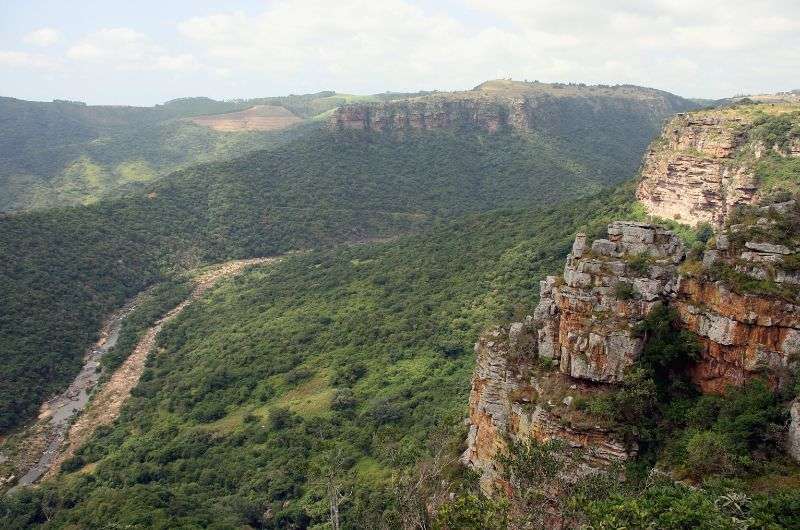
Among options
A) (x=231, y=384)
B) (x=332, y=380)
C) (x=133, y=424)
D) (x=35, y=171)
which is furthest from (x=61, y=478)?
(x=35, y=171)

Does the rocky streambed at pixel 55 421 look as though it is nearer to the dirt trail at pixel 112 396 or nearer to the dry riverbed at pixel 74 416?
the dry riverbed at pixel 74 416

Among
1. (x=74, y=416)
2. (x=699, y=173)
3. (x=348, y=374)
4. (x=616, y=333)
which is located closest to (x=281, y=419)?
(x=348, y=374)

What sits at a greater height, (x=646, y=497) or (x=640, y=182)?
(x=640, y=182)

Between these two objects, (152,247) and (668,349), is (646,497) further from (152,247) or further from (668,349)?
(152,247)

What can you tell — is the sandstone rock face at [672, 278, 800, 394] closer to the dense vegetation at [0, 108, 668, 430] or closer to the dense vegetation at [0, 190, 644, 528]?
the dense vegetation at [0, 190, 644, 528]

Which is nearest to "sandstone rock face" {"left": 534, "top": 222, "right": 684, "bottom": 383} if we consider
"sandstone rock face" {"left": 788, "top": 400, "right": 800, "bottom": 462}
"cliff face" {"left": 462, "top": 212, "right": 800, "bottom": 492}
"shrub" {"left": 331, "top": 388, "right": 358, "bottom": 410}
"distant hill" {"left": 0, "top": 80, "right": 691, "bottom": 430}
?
"cliff face" {"left": 462, "top": 212, "right": 800, "bottom": 492}
